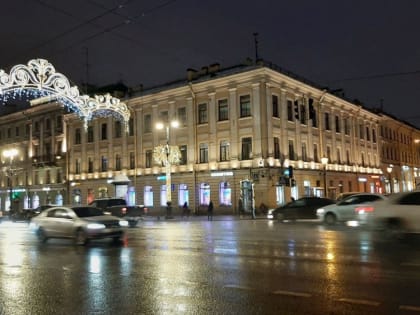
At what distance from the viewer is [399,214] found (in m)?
14.7

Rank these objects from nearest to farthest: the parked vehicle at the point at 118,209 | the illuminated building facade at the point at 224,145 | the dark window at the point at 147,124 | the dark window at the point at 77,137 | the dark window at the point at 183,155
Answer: the parked vehicle at the point at 118,209
the illuminated building facade at the point at 224,145
the dark window at the point at 183,155
the dark window at the point at 147,124
the dark window at the point at 77,137

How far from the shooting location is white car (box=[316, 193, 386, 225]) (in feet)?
75.6

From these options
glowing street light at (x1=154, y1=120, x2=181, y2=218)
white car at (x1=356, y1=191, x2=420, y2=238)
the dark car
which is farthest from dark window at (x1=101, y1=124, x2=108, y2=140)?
white car at (x1=356, y1=191, x2=420, y2=238)

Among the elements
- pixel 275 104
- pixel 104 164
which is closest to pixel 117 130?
pixel 104 164

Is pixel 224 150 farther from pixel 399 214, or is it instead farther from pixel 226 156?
pixel 399 214

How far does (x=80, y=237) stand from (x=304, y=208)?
1469 centimetres

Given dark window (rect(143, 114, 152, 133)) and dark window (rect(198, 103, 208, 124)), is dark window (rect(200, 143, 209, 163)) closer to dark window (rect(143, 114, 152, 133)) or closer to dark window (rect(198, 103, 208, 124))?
dark window (rect(198, 103, 208, 124))

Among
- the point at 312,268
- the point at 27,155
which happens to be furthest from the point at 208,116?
the point at 312,268

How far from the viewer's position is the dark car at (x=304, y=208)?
27.8m

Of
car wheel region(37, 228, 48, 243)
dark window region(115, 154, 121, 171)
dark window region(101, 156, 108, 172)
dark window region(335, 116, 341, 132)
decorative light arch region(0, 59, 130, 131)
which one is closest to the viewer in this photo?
car wheel region(37, 228, 48, 243)

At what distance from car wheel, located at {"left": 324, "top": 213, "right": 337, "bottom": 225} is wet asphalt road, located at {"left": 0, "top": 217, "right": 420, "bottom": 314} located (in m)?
8.87

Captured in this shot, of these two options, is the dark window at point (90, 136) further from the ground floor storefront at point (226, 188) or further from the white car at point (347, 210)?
the white car at point (347, 210)

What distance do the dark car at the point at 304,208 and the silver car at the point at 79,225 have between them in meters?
12.6

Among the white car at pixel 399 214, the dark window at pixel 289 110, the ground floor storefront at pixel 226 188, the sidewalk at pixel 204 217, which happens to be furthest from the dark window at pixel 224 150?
the white car at pixel 399 214
